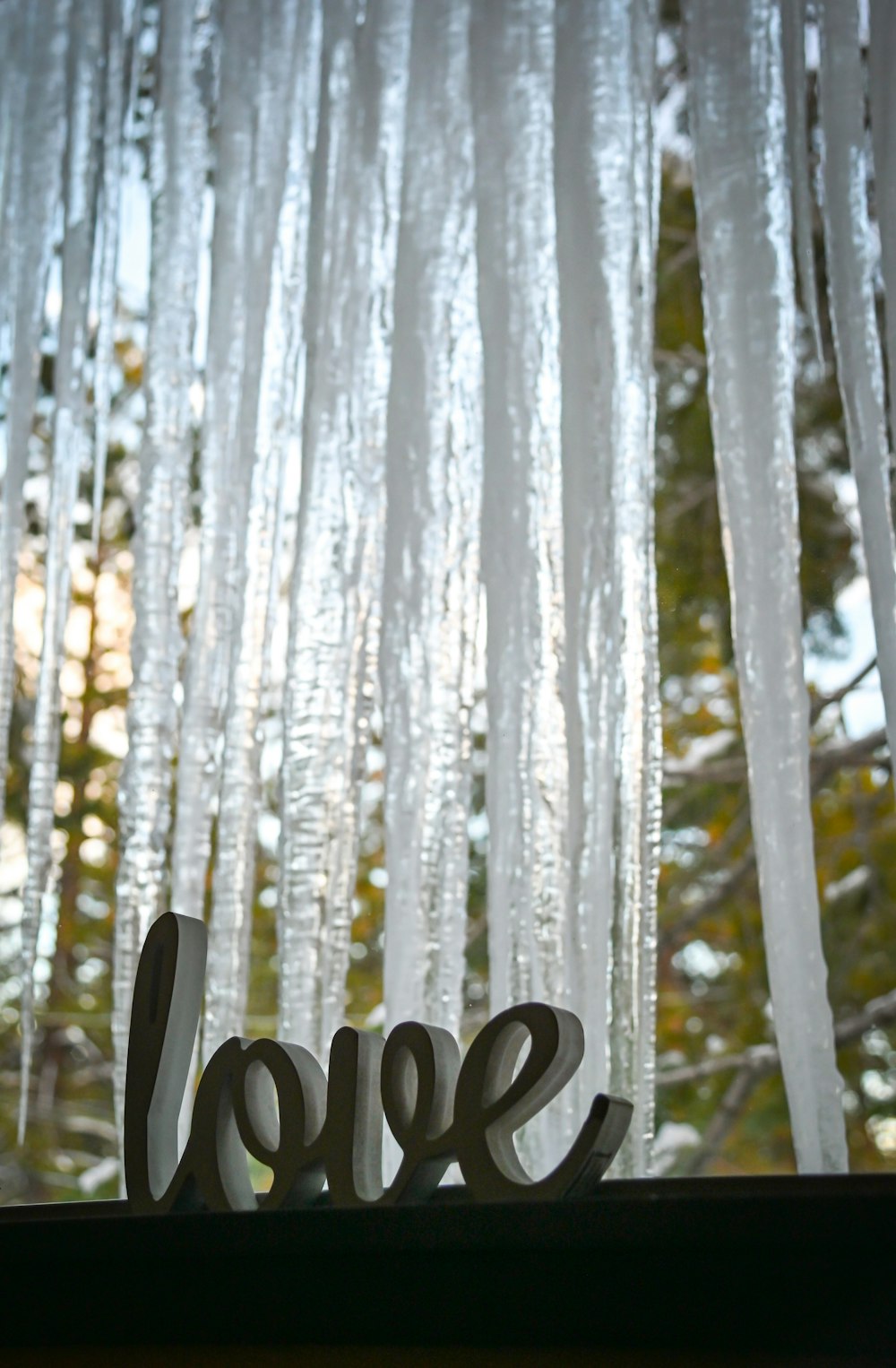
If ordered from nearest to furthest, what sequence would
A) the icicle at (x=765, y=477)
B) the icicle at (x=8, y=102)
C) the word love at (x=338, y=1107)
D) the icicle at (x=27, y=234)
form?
the word love at (x=338, y=1107), the icicle at (x=765, y=477), the icicle at (x=27, y=234), the icicle at (x=8, y=102)

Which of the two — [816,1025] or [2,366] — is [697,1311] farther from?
[2,366]

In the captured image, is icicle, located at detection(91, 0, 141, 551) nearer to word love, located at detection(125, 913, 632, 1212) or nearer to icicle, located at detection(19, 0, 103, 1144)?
icicle, located at detection(19, 0, 103, 1144)

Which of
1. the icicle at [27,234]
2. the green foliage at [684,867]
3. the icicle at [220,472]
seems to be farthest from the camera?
the green foliage at [684,867]

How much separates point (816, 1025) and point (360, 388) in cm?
76

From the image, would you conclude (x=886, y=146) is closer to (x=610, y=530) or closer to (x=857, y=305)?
(x=857, y=305)

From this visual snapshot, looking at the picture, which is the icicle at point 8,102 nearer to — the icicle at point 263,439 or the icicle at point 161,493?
the icicle at point 161,493

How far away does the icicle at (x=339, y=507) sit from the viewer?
132 centimetres

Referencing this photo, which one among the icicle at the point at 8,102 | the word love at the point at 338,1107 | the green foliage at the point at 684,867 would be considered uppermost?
the icicle at the point at 8,102

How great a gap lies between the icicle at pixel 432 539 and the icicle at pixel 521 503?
0.04 metres

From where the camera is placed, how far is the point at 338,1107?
1015 mm

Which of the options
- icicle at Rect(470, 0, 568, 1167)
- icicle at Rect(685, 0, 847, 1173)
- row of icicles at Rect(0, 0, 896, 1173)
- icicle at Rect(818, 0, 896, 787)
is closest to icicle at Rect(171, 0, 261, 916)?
row of icicles at Rect(0, 0, 896, 1173)

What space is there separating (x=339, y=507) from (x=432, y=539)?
0.11 m

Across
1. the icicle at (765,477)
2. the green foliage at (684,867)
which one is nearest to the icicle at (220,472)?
the icicle at (765,477)

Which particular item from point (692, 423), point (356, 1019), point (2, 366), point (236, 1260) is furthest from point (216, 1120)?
point (692, 423)
